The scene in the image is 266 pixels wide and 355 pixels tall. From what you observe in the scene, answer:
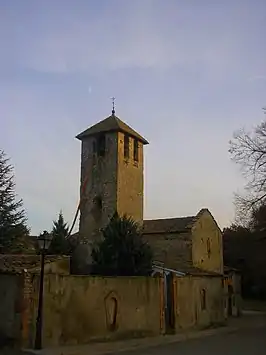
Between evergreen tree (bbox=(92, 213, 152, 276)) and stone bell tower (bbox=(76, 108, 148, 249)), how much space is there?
630 cm

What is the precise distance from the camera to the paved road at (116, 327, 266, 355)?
1681 cm

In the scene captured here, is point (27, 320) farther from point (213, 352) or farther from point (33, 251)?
point (33, 251)

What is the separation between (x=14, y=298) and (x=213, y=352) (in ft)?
23.3

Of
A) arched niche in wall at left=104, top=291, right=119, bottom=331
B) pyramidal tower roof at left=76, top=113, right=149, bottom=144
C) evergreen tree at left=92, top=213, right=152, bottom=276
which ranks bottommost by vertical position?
arched niche in wall at left=104, top=291, right=119, bottom=331

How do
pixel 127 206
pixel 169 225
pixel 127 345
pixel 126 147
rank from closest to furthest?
1. pixel 127 345
2. pixel 169 225
3. pixel 127 206
4. pixel 126 147

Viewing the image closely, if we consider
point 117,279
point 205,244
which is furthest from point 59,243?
point 117,279

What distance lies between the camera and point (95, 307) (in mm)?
18609

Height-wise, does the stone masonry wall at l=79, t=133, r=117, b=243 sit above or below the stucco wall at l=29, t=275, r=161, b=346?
above

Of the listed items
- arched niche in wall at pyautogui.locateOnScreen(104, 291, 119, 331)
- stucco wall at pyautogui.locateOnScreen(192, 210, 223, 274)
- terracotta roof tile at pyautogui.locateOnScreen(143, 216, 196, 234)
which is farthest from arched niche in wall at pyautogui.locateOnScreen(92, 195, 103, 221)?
arched niche in wall at pyautogui.locateOnScreen(104, 291, 119, 331)

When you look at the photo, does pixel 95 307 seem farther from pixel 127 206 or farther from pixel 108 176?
pixel 108 176

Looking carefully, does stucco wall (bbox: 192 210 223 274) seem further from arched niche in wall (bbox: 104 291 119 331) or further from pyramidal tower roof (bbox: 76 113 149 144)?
arched niche in wall (bbox: 104 291 119 331)

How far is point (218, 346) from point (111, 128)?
2210 cm

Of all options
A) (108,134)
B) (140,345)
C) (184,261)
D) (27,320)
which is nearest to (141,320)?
(140,345)

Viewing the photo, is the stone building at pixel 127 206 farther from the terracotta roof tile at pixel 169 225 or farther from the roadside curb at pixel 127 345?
the roadside curb at pixel 127 345
